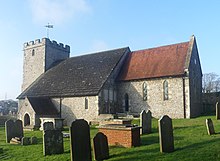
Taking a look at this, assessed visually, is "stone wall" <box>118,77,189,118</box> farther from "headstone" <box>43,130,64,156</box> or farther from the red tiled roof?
"headstone" <box>43,130,64,156</box>

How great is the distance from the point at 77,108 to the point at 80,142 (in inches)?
713

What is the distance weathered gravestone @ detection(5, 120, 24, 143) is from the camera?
17.1 m

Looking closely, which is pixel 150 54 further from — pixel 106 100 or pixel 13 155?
pixel 13 155

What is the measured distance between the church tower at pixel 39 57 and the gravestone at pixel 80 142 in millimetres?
27740

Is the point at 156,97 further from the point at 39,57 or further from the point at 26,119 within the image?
the point at 39,57

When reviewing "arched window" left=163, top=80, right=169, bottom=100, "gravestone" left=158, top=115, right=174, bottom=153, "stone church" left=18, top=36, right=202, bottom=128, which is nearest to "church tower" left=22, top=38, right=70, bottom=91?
"stone church" left=18, top=36, right=202, bottom=128

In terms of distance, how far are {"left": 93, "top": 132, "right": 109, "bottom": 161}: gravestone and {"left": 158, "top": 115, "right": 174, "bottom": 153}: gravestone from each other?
2205 millimetres

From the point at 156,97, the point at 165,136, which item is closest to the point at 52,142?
the point at 165,136

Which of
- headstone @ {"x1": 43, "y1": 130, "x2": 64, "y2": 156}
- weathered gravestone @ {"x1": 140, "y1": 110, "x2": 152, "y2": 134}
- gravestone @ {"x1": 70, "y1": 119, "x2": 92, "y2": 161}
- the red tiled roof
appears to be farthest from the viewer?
the red tiled roof

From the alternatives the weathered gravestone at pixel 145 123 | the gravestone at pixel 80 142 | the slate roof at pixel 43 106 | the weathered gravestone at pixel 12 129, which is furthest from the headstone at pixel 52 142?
the slate roof at pixel 43 106

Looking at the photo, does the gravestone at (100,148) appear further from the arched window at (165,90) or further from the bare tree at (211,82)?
the bare tree at (211,82)

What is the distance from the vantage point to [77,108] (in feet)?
92.0

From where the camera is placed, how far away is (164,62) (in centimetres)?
2723

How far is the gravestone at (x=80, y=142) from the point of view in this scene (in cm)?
988
